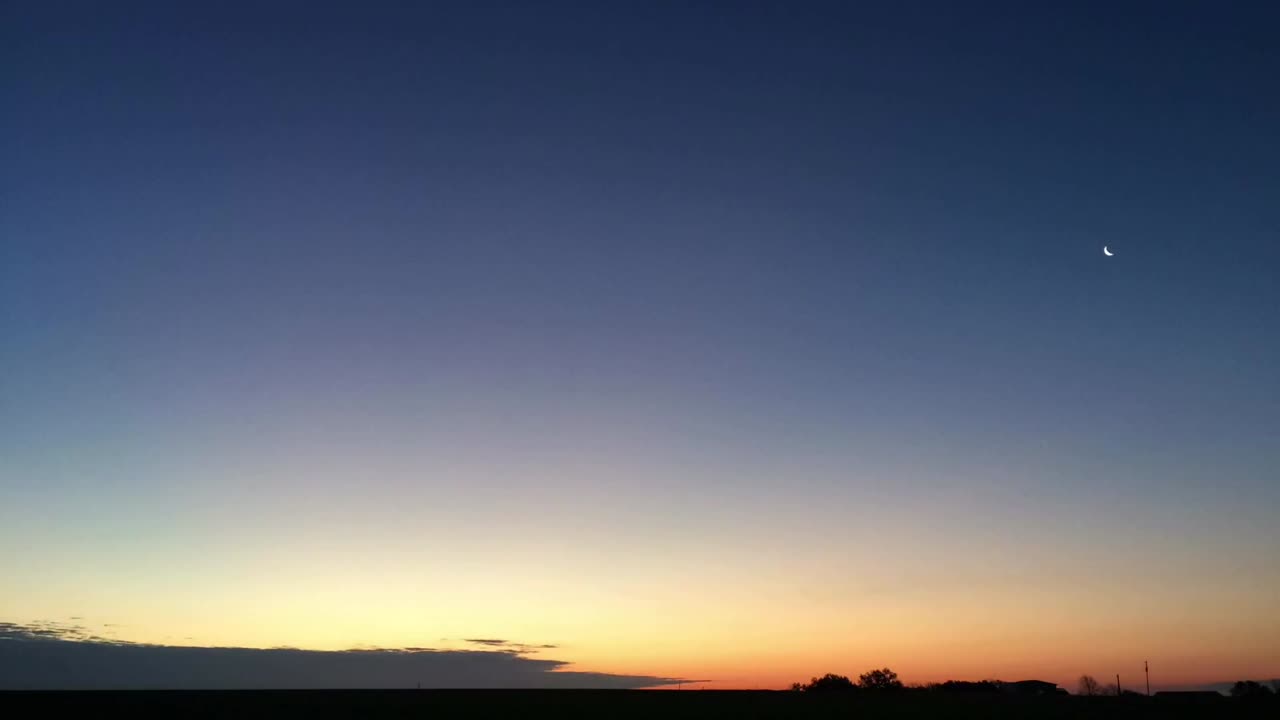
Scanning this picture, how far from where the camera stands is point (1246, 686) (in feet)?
643

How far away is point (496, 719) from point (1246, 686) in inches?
7079

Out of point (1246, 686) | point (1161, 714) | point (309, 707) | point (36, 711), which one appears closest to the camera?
point (36, 711)

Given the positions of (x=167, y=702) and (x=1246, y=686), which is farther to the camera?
(x=1246, y=686)

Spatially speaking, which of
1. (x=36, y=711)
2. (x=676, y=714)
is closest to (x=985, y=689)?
(x=676, y=714)

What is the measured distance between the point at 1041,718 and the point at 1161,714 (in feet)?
69.0

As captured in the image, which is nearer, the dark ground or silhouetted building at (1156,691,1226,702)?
the dark ground

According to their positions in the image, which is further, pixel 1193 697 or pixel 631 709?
pixel 1193 697

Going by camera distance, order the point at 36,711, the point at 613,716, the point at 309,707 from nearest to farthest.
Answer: the point at 36,711 < the point at 613,716 < the point at 309,707

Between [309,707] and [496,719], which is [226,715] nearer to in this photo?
[309,707]

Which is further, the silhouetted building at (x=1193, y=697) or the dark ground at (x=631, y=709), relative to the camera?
the silhouetted building at (x=1193, y=697)

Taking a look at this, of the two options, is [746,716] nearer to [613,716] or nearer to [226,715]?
[613,716]

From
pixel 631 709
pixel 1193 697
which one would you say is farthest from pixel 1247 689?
pixel 631 709

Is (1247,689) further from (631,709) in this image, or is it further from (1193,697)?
(631,709)

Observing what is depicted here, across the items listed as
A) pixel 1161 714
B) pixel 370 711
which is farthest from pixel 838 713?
pixel 370 711
